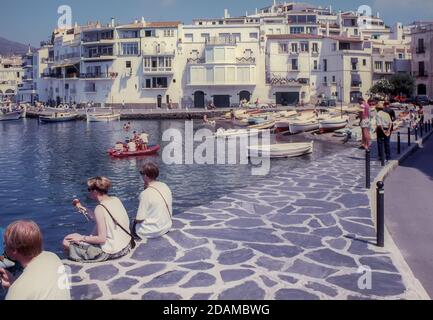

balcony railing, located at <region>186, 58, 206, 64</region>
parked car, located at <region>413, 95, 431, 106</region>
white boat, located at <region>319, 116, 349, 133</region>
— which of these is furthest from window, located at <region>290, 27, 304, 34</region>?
white boat, located at <region>319, 116, 349, 133</region>

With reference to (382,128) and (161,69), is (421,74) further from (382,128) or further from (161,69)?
(382,128)

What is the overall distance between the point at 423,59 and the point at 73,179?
73.1 metres

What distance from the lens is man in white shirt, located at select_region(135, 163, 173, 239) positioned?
910cm

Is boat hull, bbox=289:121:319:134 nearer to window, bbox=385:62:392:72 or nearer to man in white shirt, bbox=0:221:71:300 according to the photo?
man in white shirt, bbox=0:221:71:300

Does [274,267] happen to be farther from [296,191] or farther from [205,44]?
[205,44]

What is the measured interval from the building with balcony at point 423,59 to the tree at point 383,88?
8.83 meters

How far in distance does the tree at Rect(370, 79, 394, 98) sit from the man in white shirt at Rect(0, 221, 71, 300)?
260 ft

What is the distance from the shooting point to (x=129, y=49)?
288 ft

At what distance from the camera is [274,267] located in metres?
7.70

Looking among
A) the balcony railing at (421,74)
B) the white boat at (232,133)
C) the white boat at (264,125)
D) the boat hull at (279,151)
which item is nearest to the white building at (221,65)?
the balcony railing at (421,74)

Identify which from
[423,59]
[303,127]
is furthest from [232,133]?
[423,59]

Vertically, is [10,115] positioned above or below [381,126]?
above

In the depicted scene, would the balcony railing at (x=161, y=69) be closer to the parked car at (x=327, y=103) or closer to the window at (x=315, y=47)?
the window at (x=315, y=47)

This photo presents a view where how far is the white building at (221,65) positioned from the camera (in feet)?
277
